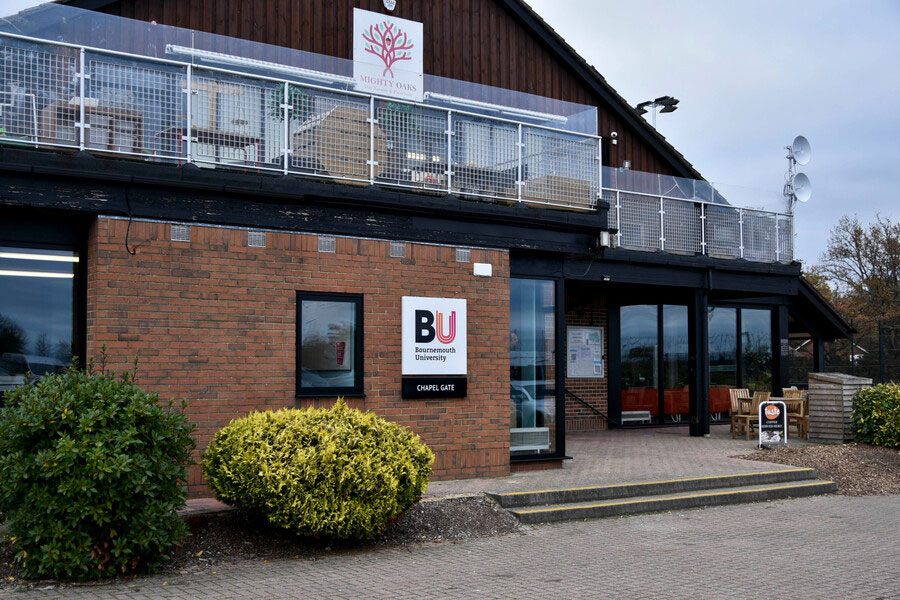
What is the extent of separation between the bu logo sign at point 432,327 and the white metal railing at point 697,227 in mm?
4491

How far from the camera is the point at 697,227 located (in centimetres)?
1639

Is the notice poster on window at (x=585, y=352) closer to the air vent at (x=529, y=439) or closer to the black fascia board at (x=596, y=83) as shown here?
the black fascia board at (x=596, y=83)

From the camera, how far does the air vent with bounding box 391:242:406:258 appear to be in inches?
430

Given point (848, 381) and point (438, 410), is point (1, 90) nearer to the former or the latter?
point (438, 410)

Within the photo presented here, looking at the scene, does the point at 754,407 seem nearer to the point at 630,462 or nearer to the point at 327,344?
the point at 630,462

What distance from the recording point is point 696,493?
11172 millimetres

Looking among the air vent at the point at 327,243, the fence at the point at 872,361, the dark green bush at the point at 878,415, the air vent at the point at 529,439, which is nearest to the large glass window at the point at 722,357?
the fence at the point at 872,361

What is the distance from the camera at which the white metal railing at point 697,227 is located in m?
15.3

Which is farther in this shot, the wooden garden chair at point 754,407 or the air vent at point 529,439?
the wooden garden chair at point 754,407

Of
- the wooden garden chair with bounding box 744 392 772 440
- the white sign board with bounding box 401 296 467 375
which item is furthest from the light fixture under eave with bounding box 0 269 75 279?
the wooden garden chair with bounding box 744 392 772 440

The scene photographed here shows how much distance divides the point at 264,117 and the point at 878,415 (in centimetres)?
1151

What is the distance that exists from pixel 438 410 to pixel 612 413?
852 centimetres

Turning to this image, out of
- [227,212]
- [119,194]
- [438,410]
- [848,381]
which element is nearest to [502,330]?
[438,410]

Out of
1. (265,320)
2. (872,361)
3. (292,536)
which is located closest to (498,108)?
(265,320)
